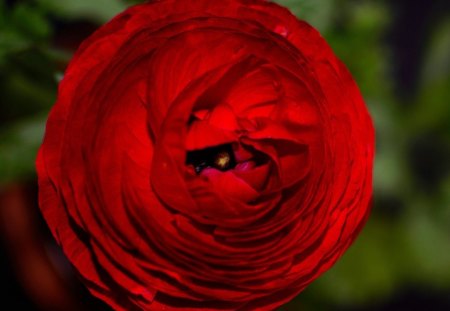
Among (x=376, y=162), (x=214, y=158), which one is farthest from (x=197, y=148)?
(x=376, y=162)

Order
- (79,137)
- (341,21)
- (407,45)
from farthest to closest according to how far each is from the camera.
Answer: (407,45)
(341,21)
(79,137)

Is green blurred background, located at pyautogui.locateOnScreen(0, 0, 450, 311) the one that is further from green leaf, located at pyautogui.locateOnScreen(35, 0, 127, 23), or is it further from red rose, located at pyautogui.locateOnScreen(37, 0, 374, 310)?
red rose, located at pyautogui.locateOnScreen(37, 0, 374, 310)

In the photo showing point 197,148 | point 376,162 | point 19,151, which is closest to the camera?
point 197,148

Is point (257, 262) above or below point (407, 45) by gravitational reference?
below

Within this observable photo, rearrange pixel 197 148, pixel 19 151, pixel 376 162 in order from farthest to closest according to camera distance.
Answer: pixel 376 162 < pixel 19 151 < pixel 197 148

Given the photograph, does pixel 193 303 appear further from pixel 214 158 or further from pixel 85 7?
pixel 85 7

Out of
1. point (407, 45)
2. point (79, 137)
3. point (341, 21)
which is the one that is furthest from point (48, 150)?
point (407, 45)

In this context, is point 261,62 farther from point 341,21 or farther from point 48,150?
point 341,21
